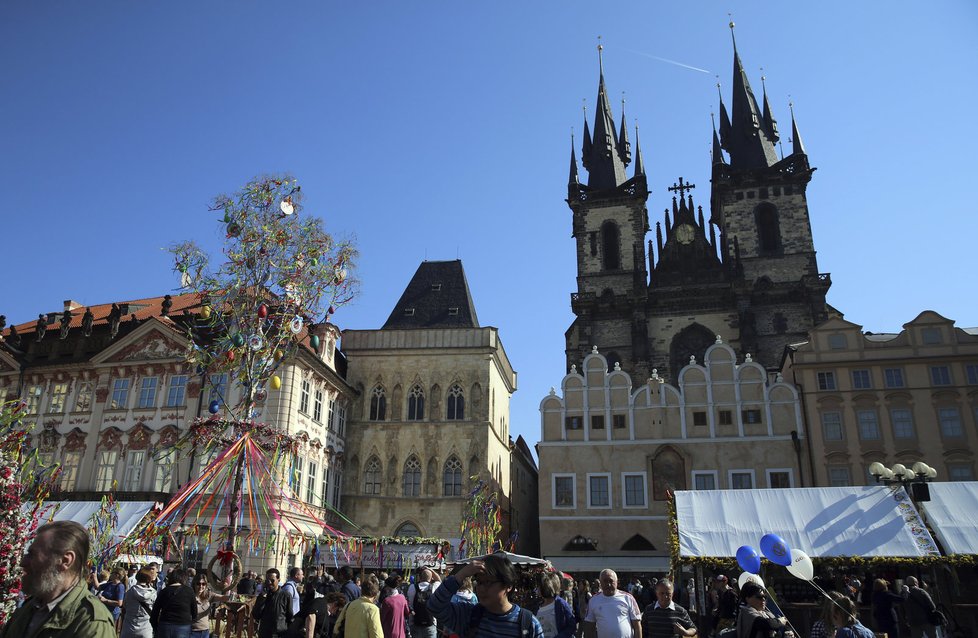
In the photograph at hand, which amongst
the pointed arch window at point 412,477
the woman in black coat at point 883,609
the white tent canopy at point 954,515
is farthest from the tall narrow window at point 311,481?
the woman in black coat at point 883,609

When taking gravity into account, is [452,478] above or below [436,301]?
below

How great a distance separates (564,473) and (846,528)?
45.5 feet

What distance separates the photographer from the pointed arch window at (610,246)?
165ft

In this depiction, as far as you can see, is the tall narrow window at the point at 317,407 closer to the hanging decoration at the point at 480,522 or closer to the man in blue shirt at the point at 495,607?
the hanging decoration at the point at 480,522

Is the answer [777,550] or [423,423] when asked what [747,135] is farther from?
[777,550]

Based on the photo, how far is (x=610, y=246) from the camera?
168 ft

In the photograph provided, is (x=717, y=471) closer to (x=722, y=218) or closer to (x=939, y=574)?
(x=939, y=574)

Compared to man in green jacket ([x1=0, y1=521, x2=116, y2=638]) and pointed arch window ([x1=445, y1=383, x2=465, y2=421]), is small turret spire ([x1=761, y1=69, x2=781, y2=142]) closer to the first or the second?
pointed arch window ([x1=445, y1=383, x2=465, y2=421])

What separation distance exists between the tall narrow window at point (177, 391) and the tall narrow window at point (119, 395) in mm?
2082

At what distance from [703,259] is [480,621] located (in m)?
48.6

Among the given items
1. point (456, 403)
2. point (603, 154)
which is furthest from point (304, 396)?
point (603, 154)

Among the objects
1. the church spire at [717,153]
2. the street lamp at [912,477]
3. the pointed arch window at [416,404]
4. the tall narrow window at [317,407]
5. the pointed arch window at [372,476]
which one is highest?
the church spire at [717,153]

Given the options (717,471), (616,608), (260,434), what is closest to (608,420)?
→ (717,471)

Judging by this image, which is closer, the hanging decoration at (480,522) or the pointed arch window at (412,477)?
the hanging decoration at (480,522)
